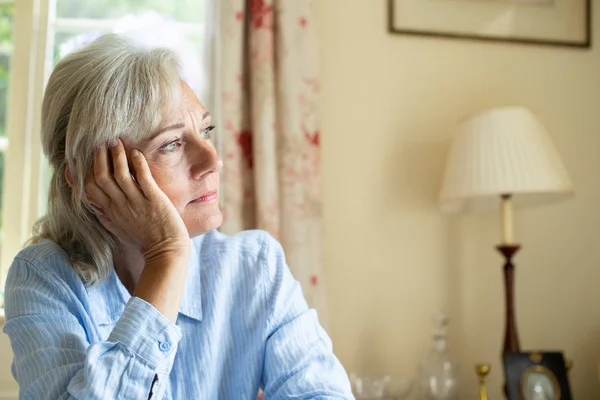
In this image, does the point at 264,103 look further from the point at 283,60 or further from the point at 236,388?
the point at 236,388

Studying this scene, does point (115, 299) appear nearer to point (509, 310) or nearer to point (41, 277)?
point (41, 277)

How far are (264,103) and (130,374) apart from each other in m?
1.20

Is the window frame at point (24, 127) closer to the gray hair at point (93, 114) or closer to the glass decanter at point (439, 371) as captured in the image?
the gray hair at point (93, 114)

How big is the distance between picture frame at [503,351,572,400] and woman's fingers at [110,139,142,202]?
128 centimetres

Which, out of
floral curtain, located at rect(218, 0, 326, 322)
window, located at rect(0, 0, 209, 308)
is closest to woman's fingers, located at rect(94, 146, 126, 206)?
floral curtain, located at rect(218, 0, 326, 322)

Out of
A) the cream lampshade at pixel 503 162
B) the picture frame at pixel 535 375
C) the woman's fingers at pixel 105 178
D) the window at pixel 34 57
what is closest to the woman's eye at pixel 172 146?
the woman's fingers at pixel 105 178

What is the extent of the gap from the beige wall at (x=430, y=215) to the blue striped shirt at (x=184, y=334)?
87 centimetres

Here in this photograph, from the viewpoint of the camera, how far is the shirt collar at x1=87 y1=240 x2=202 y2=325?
1234mm

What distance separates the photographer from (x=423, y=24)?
2.32 meters

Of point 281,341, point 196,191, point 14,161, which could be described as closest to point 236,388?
point 281,341

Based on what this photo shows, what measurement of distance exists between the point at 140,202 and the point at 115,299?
0.23m

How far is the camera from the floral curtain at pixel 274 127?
200cm

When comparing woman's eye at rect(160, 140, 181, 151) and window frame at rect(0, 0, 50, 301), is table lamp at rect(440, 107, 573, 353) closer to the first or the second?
woman's eye at rect(160, 140, 181, 151)

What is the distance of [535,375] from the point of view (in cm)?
190
